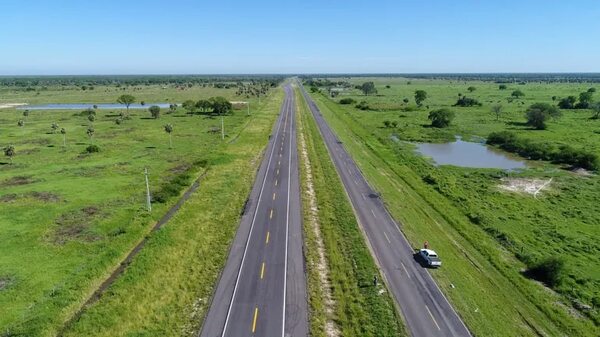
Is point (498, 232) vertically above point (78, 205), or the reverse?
point (78, 205)

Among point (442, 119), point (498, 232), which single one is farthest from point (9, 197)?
point (442, 119)

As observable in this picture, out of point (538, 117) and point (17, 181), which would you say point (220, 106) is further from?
point (538, 117)

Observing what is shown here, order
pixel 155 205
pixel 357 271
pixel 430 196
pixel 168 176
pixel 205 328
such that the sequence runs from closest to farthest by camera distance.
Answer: pixel 205 328, pixel 357 271, pixel 155 205, pixel 430 196, pixel 168 176

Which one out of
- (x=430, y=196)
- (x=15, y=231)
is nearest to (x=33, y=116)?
(x=15, y=231)

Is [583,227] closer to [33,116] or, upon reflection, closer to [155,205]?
[155,205]

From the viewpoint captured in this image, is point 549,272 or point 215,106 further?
point 215,106

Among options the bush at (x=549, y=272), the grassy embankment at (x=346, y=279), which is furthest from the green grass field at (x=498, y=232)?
the grassy embankment at (x=346, y=279)

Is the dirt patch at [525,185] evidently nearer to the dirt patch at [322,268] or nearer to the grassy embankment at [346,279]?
the grassy embankment at [346,279]
